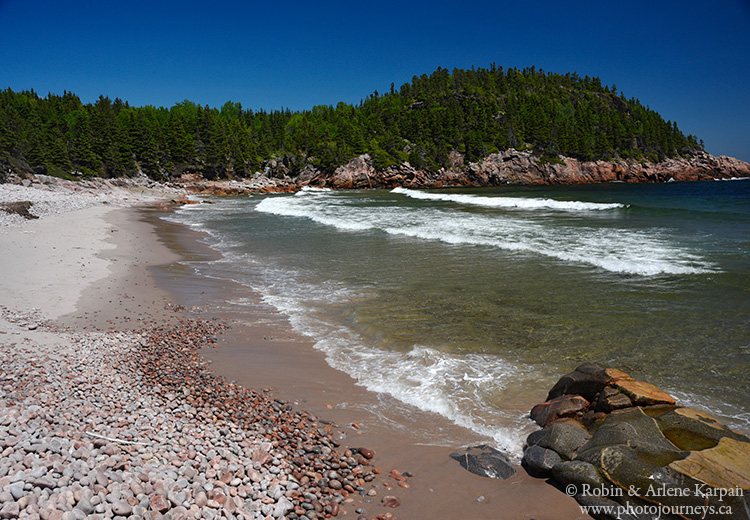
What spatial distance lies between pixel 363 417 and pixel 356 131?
10647 centimetres

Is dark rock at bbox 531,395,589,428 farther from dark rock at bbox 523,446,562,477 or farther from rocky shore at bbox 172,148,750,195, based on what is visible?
rocky shore at bbox 172,148,750,195

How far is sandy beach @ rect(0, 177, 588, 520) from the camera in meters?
2.88

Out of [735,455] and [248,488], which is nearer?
[248,488]

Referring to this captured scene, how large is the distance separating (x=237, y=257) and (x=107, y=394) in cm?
1166

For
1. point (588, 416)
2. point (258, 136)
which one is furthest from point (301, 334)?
point (258, 136)

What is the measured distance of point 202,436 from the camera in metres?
3.79

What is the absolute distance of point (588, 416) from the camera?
14.8 feet

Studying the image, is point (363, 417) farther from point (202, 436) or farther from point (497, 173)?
point (497, 173)

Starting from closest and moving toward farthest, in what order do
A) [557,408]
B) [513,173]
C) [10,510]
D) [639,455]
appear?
[10,510] → [639,455] → [557,408] → [513,173]

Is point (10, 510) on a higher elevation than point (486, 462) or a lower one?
higher

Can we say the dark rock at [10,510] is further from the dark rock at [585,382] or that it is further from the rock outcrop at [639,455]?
the dark rock at [585,382]

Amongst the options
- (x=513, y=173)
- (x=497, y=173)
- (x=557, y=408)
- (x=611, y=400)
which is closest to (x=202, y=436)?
(x=557, y=408)

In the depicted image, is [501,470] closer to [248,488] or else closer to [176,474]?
[248,488]

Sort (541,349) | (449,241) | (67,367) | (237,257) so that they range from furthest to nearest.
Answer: (449,241) < (237,257) < (541,349) < (67,367)
